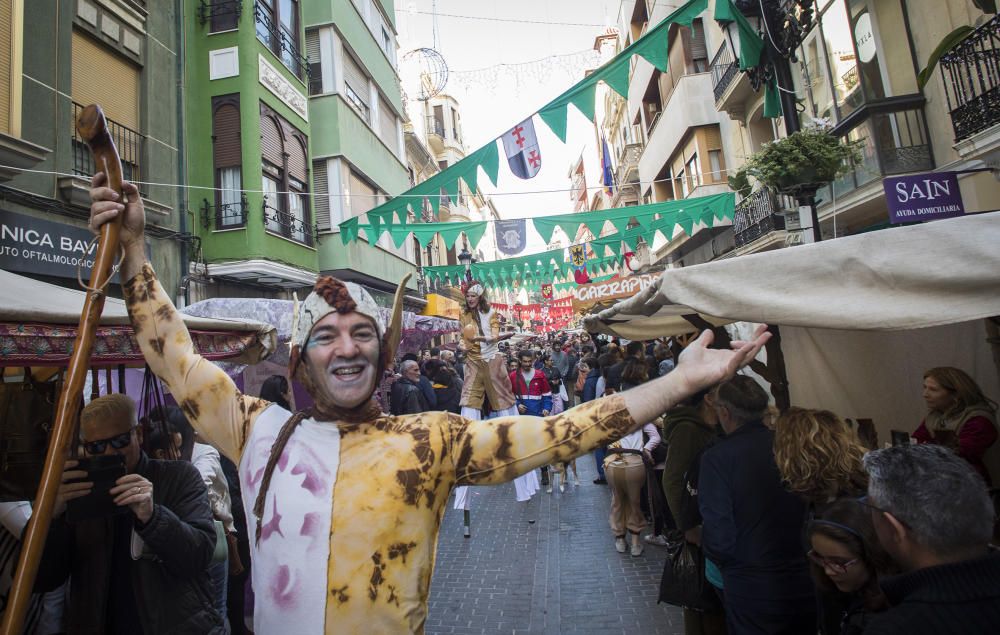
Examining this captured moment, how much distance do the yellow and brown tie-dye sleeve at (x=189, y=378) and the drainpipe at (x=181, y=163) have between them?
442 inches

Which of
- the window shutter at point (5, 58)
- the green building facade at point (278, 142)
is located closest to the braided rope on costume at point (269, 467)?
Answer: the window shutter at point (5, 58)

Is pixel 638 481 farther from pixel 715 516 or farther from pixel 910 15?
pixel 910 15

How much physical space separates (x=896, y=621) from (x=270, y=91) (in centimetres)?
1612

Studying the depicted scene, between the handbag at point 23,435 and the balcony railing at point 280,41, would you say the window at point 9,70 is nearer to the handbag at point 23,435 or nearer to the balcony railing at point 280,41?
the balcony railing at point 280,41

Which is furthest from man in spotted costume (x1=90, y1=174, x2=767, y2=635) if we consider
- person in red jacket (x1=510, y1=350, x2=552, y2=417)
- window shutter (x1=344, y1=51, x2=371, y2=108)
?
window shutter (x1=344, y1=51, x2=371, y2=108)

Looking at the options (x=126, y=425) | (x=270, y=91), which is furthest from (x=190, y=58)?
(x=126, y=425)

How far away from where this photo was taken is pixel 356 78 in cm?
1988

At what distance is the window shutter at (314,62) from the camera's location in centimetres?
1762

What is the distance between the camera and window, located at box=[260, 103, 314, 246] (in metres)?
14.1

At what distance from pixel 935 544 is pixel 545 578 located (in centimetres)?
452

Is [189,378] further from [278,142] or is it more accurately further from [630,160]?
[630,160]

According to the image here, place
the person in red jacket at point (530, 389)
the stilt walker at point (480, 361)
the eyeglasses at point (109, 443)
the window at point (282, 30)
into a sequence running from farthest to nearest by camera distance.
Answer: the window at point (282, 30)
the person in red jacket at point (530, 389)
the stilt walker at point (480, 361)
the eyeglasses at point (109, 443)

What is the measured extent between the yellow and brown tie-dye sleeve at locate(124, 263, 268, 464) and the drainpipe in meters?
11.2

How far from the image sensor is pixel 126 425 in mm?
2471
